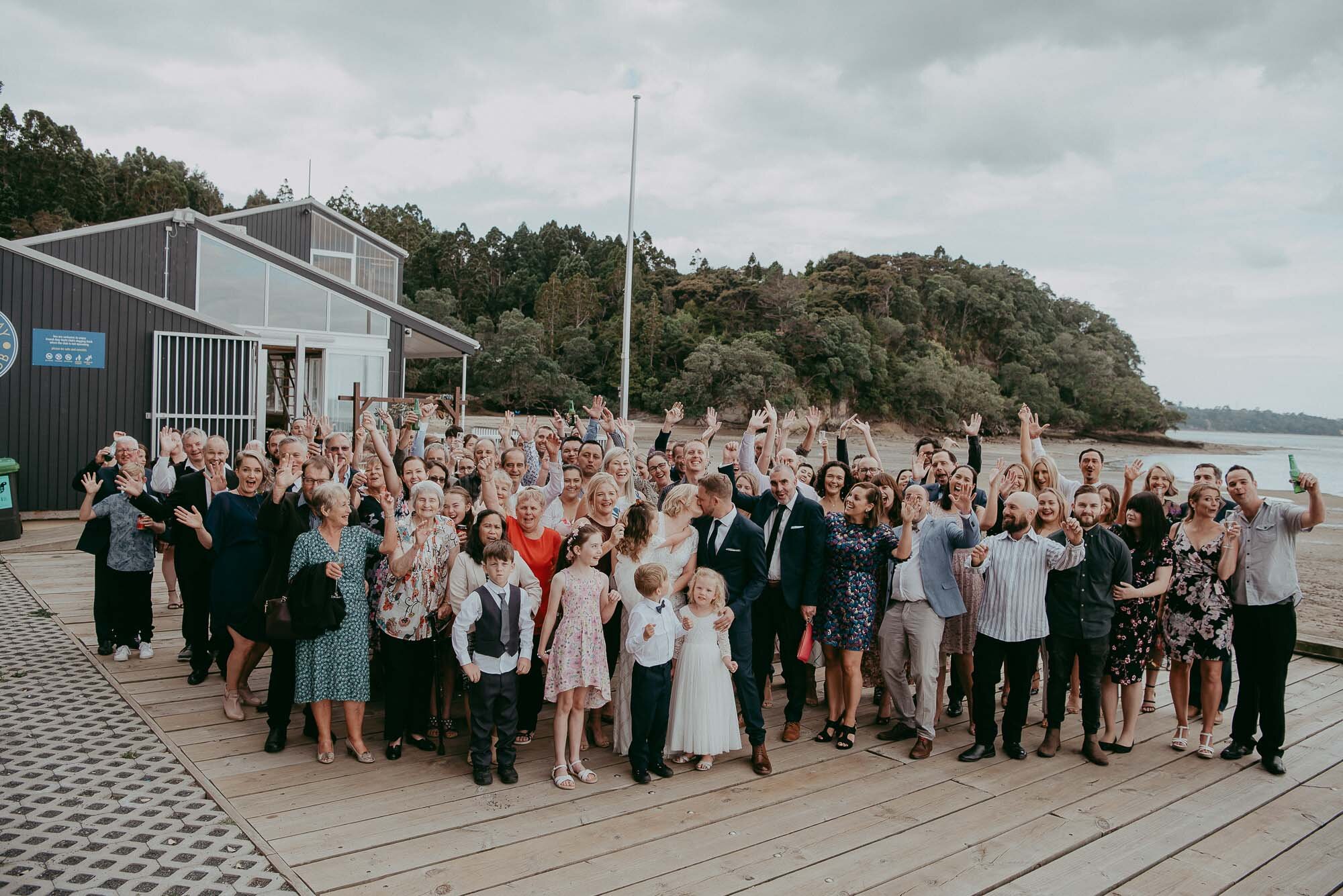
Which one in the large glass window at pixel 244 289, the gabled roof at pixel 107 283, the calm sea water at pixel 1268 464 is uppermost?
the large glass window at pixel 244 289

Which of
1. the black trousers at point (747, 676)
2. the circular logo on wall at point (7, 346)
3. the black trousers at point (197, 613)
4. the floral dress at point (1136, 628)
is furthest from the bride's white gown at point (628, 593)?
the circular logo on wall at point (7, 346)

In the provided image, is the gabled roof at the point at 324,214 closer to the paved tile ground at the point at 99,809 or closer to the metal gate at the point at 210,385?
the metal gate at the point at 210,385

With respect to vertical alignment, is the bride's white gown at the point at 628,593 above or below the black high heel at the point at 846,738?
above

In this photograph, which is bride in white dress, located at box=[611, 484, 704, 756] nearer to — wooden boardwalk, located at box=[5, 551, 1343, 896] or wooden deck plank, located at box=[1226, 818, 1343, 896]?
wooden boardwalk, located at box=[5, 551, 1343, 896]

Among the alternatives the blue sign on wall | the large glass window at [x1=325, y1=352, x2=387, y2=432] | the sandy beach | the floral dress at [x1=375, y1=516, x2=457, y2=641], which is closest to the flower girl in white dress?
the floral dress at [x1=375, y1=516, x2=457, y2=641]

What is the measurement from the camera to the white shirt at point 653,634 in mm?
4438

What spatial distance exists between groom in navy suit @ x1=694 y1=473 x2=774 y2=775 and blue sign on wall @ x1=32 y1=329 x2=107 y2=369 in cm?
1129

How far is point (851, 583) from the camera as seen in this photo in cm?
506

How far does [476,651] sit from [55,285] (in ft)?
37.3

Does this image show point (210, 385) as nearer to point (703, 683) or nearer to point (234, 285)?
point (234, 285)

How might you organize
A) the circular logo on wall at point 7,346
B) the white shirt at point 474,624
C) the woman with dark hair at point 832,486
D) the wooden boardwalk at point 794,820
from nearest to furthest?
the wooden boardwalk at point 794,820 → the white shirt at point 474,624 → the woman with dark hair at point 832,486 → the circular logo on wall at point 7,346

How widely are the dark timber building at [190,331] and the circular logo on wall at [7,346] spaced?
0.02m

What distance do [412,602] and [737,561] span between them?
1.81 meters

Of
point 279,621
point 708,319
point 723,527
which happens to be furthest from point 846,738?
point 708,319
